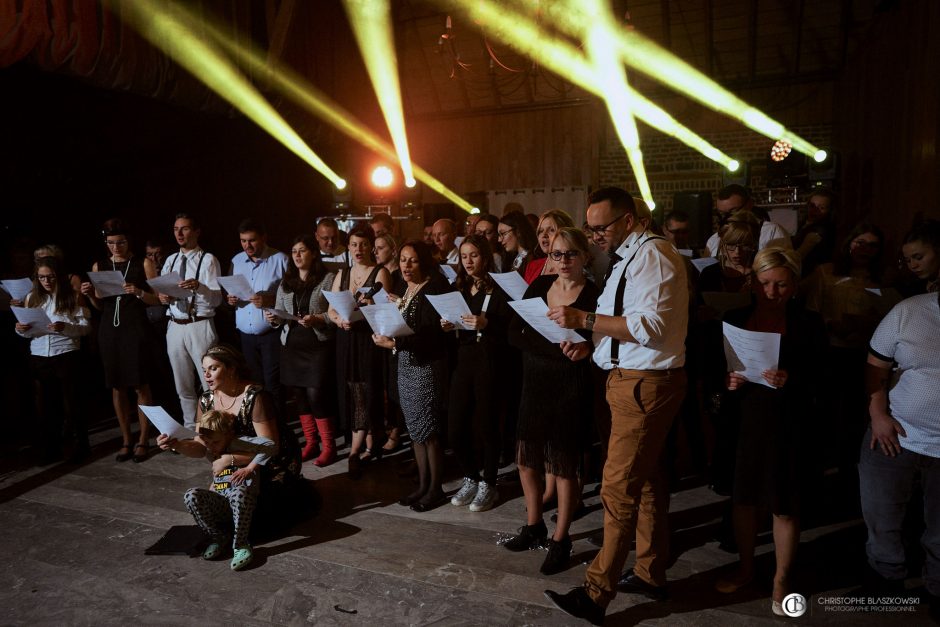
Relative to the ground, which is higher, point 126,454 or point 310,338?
point 310,338

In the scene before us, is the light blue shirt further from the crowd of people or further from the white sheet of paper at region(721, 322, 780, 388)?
the white sheet of paper at region(721, 322, 780, 388)

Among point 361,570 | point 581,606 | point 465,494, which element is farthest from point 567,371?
point 361,570

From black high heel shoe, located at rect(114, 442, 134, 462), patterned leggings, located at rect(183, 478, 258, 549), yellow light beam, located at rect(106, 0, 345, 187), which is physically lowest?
black high heel shoe, located at rect(114, 442, 134, 462)

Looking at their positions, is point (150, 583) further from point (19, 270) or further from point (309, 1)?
point (309, 1)

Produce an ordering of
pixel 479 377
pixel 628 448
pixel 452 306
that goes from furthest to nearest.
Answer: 1. pixel 479 377
2. pixel 452 306
3. pixel 628 448

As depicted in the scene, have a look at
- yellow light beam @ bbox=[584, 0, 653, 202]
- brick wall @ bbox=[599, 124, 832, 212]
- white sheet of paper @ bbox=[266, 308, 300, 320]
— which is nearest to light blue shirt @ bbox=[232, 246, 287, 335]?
white sheet of paper @ bbox=[266, 308, 300, 320]

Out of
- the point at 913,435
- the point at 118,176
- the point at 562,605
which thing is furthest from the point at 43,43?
the point at 913,435

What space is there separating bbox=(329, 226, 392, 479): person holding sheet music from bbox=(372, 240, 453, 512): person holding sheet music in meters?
0.44

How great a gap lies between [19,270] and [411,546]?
167 inches

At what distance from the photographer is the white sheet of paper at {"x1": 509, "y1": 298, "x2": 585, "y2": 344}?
229cm

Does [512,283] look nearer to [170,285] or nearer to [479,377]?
[479,377]

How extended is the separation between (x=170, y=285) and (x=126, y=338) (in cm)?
60

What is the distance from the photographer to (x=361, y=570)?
2664mm

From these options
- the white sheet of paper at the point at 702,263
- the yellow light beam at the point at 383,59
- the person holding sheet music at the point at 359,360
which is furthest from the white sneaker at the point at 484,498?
the yellow light beam at the point at 383,59
